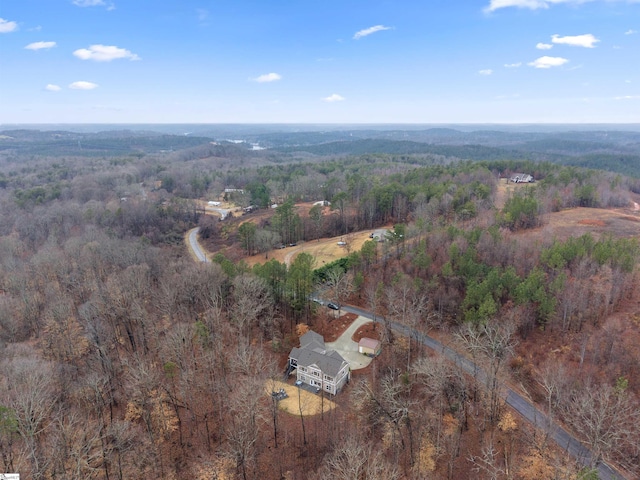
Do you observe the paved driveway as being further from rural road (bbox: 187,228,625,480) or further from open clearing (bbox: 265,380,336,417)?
open clearing (bbox: 265,380,336,417)

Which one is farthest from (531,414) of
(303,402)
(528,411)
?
(303,402)

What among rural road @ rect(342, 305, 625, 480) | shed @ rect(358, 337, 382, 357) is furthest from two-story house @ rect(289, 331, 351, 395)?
rural road @ rect(342, 305, 625, 480)

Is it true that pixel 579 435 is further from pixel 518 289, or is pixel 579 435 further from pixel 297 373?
pixel 297 373

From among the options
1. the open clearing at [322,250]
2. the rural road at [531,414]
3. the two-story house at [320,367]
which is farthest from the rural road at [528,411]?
the open clearing at [322,250]

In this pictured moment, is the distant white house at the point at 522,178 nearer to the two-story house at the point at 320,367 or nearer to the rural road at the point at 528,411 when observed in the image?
the rural road at the point at 528,411

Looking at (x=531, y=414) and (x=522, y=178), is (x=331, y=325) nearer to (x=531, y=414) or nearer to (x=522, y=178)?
(x=531, y=414)

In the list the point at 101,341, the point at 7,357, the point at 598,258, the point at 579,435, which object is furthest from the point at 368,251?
the point at 7,357
